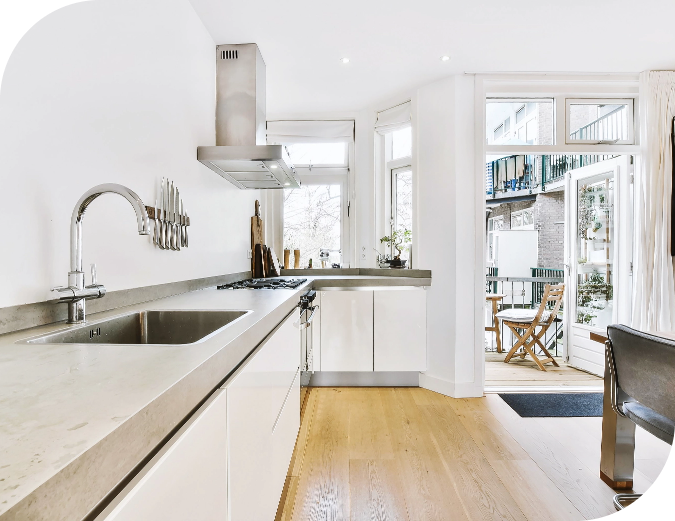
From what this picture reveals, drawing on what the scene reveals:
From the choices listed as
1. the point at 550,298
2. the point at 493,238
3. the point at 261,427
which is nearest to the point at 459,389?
the point at 550,298

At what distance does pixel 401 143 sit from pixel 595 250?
2207 mm

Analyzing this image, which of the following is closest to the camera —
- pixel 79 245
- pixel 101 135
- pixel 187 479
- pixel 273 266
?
pixel 187 479

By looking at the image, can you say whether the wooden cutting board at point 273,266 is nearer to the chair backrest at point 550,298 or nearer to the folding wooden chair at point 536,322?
the folding wooden chair at point 536,322

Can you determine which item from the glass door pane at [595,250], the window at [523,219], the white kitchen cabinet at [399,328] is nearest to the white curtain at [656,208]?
the glass door pane at [595,250]

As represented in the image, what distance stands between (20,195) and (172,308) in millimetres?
602

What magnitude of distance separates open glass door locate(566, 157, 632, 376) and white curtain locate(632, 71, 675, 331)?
208 mm

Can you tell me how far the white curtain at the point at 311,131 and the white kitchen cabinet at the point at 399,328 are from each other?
1774 millimetres

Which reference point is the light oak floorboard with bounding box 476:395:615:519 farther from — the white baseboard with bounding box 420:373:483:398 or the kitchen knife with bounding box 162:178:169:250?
the kitchen knife with bounding box 162:178:169:250

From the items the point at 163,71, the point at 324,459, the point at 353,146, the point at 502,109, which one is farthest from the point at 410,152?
the point at 324,459

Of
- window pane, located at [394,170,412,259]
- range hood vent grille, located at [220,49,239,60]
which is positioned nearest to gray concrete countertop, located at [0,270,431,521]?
range hood vent grille, located at [220,49,239,60]

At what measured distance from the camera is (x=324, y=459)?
219cm

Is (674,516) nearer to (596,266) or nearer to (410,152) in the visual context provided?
(596,266)

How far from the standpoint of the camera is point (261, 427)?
1.22 m

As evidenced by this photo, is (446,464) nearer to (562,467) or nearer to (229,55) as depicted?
(562,467)
